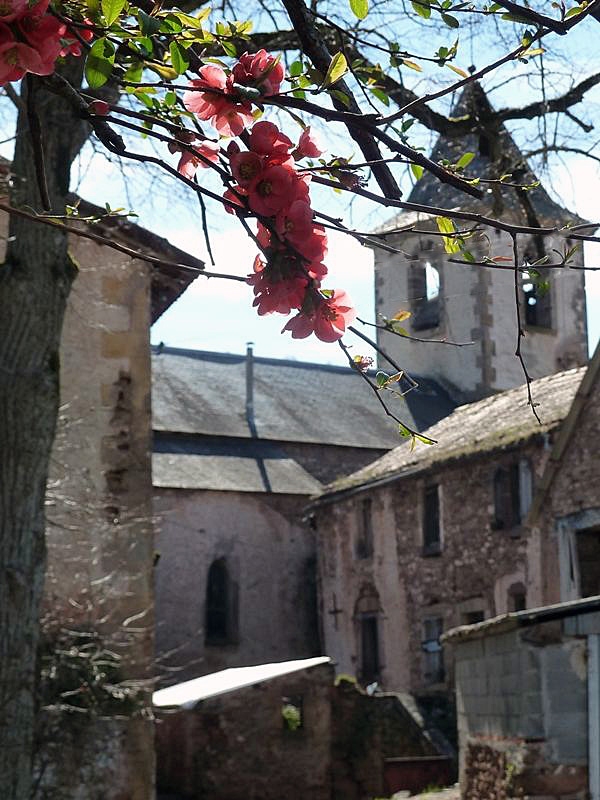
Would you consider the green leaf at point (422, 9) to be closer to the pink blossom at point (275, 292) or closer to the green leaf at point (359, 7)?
the green leaf at point (359, 7)

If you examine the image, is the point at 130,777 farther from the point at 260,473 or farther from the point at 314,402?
the point at 314,402

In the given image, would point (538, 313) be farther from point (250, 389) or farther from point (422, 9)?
point (422, 9)

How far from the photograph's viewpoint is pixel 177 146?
3189 mm

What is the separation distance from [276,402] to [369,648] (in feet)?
33.4

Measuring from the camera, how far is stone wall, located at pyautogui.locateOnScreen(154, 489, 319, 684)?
90.9 ft

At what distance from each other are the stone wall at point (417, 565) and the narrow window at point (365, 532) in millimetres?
133

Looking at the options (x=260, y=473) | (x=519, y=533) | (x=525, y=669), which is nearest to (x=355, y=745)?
(x=519, y=533)

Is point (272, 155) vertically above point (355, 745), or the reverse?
point (272, 155)

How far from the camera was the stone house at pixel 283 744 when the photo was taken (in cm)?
1833

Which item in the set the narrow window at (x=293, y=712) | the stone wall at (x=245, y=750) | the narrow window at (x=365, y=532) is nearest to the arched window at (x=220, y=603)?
the narrow window at (x=365, y=532)

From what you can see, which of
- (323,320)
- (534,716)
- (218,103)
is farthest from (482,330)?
(218,103)

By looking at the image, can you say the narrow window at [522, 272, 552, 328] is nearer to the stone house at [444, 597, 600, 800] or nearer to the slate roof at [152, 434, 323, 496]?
the slate roof at [152, 434, 323, 496]

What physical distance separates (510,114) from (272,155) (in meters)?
7.05

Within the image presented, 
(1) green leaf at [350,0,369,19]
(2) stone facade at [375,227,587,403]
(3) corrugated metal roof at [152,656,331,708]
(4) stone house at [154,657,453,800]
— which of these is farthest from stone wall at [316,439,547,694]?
(1) green leaf at [350,0,369,19]
